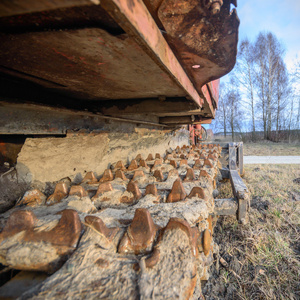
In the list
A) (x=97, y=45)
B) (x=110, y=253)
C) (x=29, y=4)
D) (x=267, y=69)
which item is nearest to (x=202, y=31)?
(x=97, y=45)

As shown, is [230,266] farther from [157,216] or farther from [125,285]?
[125,285]

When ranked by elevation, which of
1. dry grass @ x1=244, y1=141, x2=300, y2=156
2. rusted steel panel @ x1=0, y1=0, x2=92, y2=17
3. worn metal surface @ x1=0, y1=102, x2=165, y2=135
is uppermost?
rusted steel panel @ x1=0, y1=0, x2=92, y2=17

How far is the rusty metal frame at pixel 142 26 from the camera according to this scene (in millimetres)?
542

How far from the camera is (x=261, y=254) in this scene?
2303mm

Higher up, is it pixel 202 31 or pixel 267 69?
pixel 267 69

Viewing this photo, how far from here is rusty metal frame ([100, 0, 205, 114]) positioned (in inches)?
21.4

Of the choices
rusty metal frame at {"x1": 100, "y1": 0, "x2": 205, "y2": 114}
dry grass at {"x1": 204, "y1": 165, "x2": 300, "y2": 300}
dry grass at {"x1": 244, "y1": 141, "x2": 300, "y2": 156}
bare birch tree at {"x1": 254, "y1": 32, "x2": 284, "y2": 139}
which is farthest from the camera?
bare birch tree at {"x1": 254, "y1": 32, "x2": 284, "y2": 139}

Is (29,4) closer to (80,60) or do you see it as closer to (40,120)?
(80,60)

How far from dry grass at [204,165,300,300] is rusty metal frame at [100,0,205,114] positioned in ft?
6.98

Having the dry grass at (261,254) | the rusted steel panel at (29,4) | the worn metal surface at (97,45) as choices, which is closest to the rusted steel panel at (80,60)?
the worn metal surface at (97,45)

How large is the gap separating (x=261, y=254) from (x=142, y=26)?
8.89ft

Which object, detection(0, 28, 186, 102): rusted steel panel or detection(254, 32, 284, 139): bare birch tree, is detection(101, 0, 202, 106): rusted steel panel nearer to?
detection(0, 28, 186, 102): rusted steel panel

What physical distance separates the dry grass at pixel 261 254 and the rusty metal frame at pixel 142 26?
6.98 feet

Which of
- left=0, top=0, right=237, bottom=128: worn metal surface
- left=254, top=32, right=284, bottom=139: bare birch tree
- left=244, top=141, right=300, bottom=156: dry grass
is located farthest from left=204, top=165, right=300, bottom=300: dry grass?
left=254, top=32, right=284, bottom=139: bare birch tree
